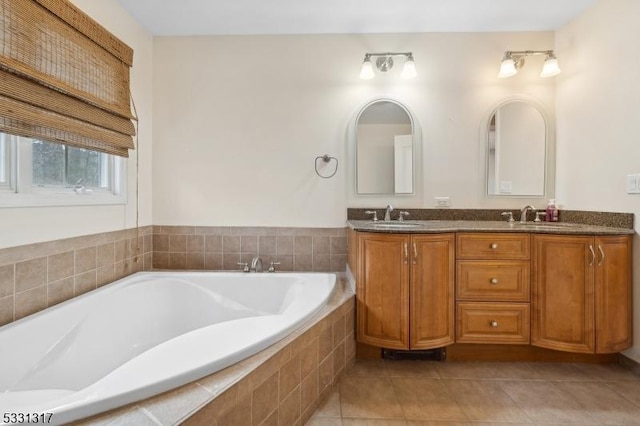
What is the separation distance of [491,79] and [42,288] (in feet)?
10.5

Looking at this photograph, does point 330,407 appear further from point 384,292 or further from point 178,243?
point 178,243

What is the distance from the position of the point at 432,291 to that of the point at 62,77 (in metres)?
2.31

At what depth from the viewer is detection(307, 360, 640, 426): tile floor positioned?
148 cm

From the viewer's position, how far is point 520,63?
2361 mm

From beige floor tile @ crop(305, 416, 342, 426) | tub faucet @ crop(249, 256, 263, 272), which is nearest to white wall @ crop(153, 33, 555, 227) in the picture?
tub faucet @ crop(249, 256, 263, 272)

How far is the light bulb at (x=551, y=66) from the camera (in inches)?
87.3

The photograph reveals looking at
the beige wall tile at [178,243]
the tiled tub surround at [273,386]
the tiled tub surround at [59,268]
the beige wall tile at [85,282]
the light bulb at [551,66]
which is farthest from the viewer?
the beige wall tile at [178,243]

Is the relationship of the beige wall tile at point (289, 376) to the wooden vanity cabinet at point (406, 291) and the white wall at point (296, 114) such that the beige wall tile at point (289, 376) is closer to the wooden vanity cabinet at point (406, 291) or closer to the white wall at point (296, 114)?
the wooden vanity cabinet at point (406, 291)

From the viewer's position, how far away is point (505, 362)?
201 cm

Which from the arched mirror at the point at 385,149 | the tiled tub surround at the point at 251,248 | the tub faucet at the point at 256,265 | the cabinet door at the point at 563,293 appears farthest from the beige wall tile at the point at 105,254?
the cabinet door at the point at 563,293

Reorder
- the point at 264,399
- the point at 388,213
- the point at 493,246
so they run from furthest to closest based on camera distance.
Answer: the point at 388,213
the point at 493,246
the point at 264,399

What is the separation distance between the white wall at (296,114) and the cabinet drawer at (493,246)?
0.56 m

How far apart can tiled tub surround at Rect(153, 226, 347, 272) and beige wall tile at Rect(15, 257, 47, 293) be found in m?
0.94

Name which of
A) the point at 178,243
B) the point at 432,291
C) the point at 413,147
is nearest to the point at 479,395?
the point at 432,291
